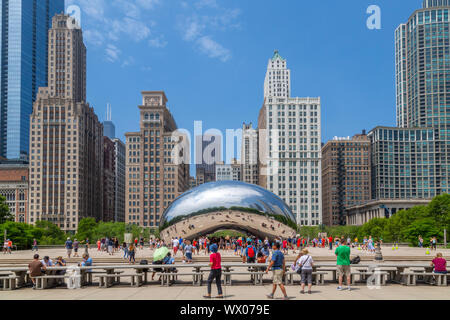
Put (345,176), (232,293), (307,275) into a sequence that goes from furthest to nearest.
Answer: (345,176), (307,275), (232,293)

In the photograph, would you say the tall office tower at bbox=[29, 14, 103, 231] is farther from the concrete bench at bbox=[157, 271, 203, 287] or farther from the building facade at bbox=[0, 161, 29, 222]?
the concrete bench at bbox=[157, 271, 203, 287]

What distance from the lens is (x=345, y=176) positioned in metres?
159

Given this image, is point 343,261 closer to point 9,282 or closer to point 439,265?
point 439,265

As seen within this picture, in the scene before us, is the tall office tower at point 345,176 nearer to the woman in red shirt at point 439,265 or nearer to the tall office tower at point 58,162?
the tall office tower at point 58,162

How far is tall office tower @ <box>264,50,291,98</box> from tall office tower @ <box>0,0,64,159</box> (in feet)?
314

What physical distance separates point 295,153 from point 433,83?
78206 millimetres

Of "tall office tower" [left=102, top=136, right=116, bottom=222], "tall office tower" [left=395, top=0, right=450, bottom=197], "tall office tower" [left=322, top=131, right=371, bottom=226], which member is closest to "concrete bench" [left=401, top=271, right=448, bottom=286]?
"tall office tower" [left=322, top=131, right=371, bottom=226]

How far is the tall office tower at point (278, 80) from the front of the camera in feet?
504

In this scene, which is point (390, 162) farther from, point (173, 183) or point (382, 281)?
point (382, 281)

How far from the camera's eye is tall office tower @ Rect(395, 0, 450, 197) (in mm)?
163750

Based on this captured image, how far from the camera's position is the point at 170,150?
134m

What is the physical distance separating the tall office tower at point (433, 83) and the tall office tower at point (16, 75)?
15431 cm

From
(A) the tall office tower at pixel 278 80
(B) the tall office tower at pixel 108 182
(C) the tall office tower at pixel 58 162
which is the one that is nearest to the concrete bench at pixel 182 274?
(C) the tall office tower at pixel 58 162

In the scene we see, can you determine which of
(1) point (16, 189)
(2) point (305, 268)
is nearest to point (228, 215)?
(2) point (305, 268)
